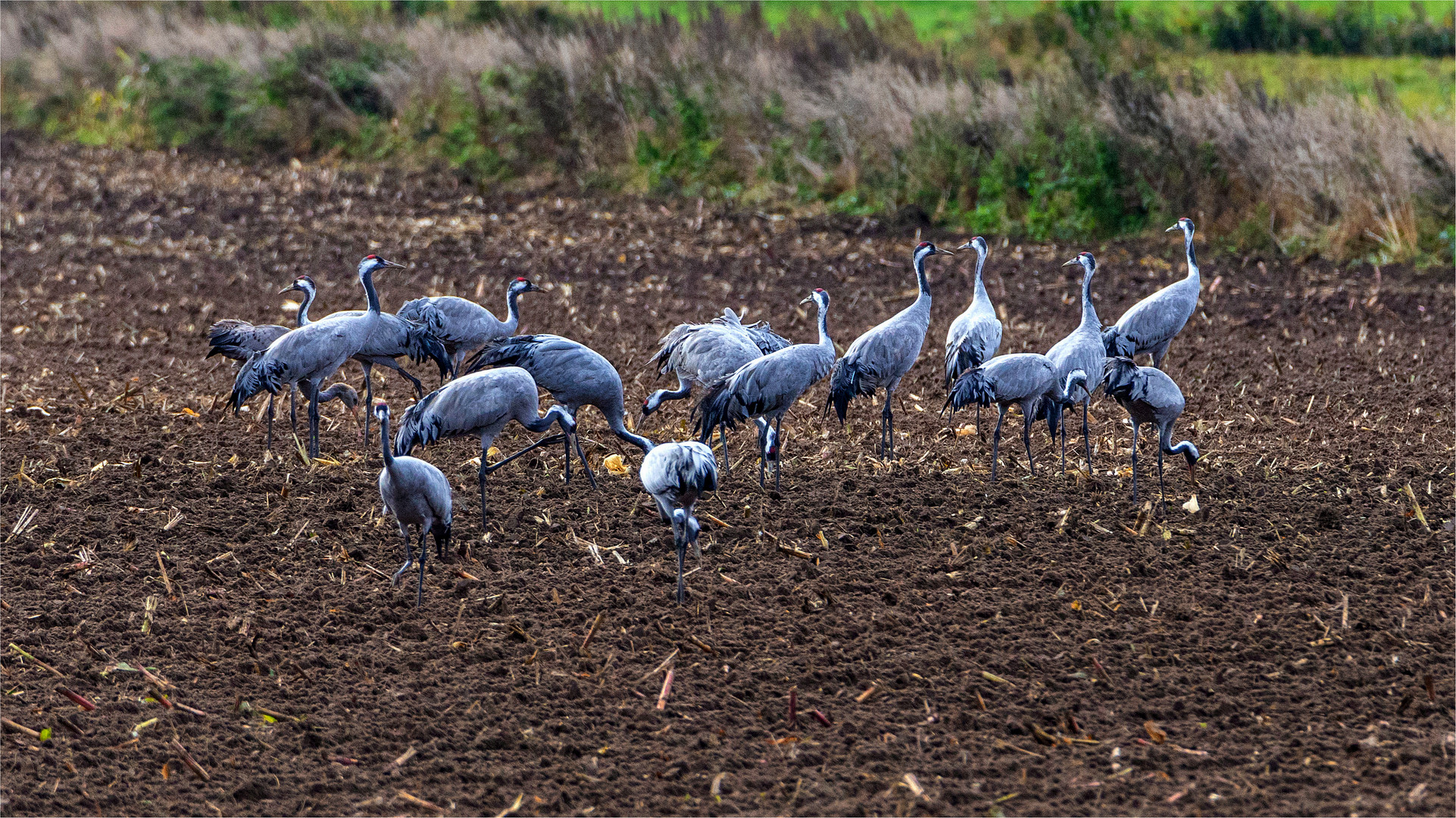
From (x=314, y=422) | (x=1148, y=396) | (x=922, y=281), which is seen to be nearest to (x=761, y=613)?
(x=1148, y=396)

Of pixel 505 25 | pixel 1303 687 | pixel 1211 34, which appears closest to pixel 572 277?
pixel 1303 687

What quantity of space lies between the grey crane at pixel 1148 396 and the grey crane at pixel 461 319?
3.67 meters

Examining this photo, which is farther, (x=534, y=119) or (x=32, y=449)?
(x=534, y=119)

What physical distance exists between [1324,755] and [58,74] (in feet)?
86.2

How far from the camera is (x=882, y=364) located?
24.3ft

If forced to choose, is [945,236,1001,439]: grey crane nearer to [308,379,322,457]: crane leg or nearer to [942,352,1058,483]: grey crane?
[942,352,1058,483]: grey crane

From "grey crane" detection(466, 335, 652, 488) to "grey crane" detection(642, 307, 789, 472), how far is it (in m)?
0.26

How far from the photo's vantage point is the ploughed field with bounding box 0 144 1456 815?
4.34 m

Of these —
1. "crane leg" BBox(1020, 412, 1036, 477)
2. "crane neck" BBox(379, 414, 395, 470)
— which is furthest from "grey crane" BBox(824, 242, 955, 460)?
"crane neck" BBox(379, 414, 395, 470)

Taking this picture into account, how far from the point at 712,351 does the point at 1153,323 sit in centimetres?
289

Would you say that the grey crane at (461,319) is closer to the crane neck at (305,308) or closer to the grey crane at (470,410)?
the crane neck at (305,308)

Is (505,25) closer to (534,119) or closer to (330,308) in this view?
(534,119)

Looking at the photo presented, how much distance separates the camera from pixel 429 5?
26.1m

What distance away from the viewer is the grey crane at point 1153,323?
8.16 metres
